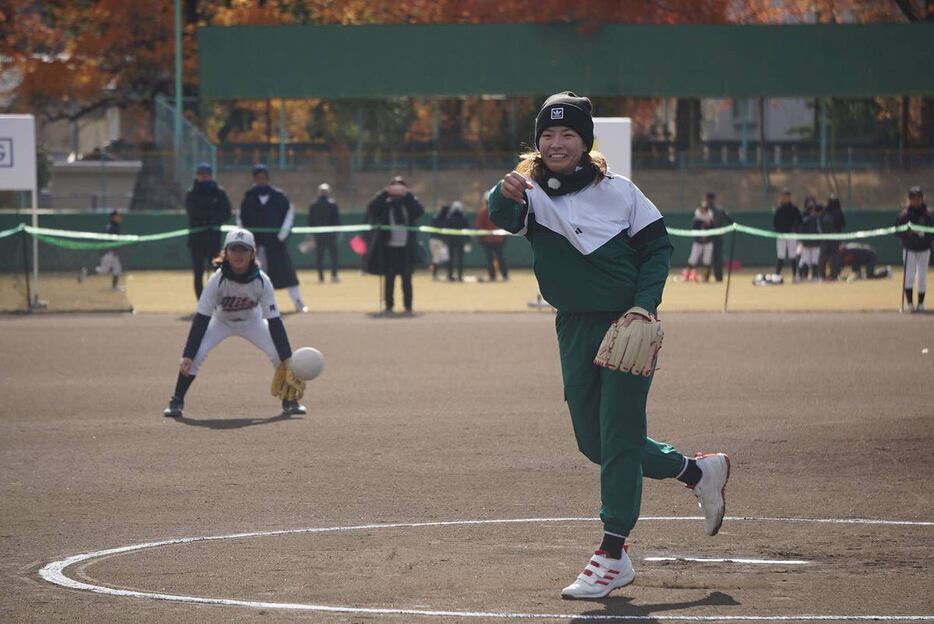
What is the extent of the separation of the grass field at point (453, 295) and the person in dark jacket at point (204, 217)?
4.88 feet

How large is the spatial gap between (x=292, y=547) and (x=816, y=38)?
1523 inches

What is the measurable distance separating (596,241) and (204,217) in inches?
704

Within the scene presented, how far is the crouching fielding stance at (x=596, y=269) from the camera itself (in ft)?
22.5

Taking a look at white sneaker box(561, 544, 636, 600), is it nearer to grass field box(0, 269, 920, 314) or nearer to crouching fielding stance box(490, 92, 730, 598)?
crouching fielding stance box(490, 92, 730, 598)

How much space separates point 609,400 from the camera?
6.89 m

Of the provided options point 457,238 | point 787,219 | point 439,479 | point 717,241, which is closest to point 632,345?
point 439,479

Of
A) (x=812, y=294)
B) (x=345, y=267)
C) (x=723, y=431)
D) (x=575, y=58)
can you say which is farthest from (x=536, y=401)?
(x=575, y=58)

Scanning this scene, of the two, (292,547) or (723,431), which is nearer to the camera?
(292,547)

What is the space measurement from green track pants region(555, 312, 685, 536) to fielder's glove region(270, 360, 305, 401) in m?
6.53

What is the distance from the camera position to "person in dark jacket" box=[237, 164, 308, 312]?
2336 centimetres

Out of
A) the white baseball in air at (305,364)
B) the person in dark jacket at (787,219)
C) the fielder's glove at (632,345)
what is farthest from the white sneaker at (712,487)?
the person in dark jacket at (787,219)

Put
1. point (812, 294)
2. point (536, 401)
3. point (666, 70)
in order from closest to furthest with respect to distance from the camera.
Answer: point (536, 401), point (812, 294), point (666, 70)

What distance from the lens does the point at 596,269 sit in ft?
22.7

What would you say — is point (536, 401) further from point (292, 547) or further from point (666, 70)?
point (666, 70)
